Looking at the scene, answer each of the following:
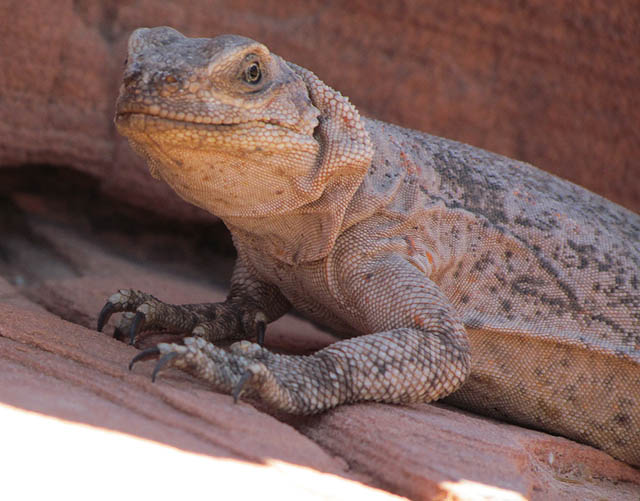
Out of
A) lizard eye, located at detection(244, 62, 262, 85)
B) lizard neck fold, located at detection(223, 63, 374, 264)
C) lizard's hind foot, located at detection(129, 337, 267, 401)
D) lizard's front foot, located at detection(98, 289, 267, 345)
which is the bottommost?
lizard's front foot, located at detection(98, 289, 267, 345)

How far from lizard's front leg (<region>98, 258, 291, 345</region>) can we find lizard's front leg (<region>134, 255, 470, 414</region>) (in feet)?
3.61

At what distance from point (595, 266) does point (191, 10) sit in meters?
5.32

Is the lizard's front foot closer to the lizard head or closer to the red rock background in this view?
the red rock background

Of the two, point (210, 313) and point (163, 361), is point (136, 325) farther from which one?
point (163, 361)

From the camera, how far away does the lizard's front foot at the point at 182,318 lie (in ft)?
17.4

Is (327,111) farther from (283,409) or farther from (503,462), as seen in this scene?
(503,462)

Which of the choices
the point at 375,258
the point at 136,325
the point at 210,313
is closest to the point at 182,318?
the point at 210,313

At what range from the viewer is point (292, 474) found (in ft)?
10.7

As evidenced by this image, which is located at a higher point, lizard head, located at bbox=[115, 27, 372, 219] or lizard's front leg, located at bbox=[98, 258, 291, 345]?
lizard head, located at bbox=[115, 27, 372, 219]

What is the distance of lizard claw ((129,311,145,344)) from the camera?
515 cm

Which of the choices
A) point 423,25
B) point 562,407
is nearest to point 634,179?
point 423,25

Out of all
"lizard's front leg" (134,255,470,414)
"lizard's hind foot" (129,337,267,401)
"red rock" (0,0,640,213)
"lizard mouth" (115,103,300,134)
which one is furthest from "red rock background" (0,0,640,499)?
"lizard mouth" (115,103,300,134)

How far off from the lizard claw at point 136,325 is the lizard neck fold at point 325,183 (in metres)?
0.95

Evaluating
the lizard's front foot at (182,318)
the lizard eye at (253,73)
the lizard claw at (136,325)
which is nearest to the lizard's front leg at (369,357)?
the lizard's front foot at (182,318)
